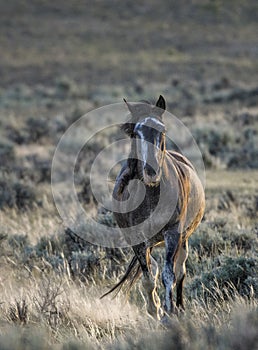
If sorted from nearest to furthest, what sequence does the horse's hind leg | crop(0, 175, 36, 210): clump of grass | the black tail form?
the horse's hind leg, the black tail, crop(0, 175, 36, 210): clump of grass

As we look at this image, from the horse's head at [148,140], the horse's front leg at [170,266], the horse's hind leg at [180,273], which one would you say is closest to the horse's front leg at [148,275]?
the horse's front leg at [170,266]

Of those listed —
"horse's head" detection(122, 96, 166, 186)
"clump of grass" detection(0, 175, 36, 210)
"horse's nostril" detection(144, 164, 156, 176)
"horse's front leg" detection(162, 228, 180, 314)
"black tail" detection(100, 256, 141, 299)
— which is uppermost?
"clump of grass" detection(0, 175, 36, 210)

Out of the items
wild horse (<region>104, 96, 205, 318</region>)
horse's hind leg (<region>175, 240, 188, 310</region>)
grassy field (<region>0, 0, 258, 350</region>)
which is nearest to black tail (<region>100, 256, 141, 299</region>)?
grassy field (<region>0, 0, 258, 350</region>)

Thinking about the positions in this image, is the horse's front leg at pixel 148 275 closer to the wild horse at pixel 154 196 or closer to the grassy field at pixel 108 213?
the wild horse at pixel 154 196

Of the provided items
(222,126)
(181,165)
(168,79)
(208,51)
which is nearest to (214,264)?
(181,165)

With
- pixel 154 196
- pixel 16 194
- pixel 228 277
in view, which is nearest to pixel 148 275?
pixel 154 196

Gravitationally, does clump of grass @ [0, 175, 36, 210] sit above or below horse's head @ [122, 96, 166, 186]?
above

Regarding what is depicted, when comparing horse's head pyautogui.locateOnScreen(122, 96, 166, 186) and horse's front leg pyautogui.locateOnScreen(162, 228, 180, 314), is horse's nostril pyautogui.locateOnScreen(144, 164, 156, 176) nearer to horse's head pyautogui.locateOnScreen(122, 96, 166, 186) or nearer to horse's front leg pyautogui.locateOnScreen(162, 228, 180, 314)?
horse's head pyautogui.locateOnScreen(122, 96, 166, 186)

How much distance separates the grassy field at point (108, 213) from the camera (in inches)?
232

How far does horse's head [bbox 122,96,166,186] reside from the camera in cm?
589

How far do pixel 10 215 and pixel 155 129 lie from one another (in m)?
7.48

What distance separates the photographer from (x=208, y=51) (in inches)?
2349

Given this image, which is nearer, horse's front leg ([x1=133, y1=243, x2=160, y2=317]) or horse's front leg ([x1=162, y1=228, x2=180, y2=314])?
horse's front leg ([x1=162, y1=228, x2=180, y2=314])

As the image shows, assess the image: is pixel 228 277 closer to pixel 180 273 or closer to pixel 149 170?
pixel 180 273
